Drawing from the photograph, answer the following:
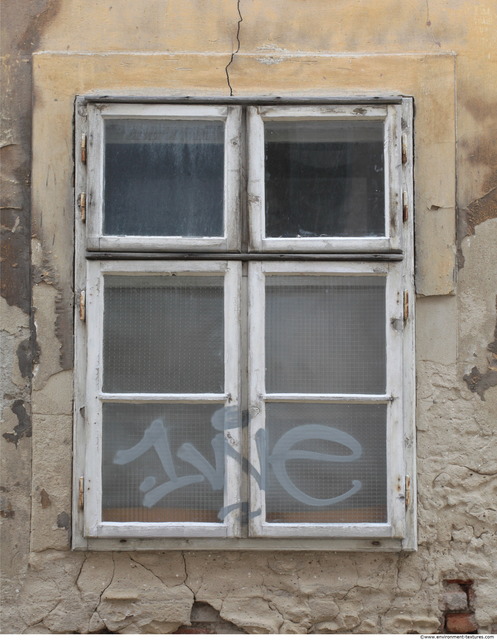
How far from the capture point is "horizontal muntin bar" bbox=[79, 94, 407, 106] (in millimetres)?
3160

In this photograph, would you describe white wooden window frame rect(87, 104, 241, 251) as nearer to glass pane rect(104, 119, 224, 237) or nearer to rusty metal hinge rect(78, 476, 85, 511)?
glass pane rect(104, 119, 224, 237)

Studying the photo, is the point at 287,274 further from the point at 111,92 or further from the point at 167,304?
the point at 111,92

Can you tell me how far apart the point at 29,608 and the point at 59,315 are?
110 cm

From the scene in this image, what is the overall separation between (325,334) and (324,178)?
60cm

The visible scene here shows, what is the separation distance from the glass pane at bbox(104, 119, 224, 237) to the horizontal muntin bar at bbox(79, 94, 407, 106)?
0.27 ft

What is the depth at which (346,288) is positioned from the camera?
3.15 m

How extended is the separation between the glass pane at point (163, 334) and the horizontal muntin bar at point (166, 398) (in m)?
0.03

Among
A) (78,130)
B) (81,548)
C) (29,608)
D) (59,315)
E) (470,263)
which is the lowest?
(29,608)

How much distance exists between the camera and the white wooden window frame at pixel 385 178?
313 centimetres

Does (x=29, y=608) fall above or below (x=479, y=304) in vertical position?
below

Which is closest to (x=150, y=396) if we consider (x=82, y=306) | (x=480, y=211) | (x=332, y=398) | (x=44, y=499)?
(x=82, y=306)

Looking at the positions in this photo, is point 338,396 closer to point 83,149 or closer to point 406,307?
point 406,307

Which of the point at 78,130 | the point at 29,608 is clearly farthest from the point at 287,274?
the point at 29,608

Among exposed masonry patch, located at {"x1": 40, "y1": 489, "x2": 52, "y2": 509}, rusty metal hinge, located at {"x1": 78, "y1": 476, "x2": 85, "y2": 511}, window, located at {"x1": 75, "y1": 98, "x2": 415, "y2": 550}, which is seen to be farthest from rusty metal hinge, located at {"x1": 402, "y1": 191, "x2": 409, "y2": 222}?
exposed masonry patch, located at {"x1": 40, "y1": 489, "x2": 52, "y2": 509}
